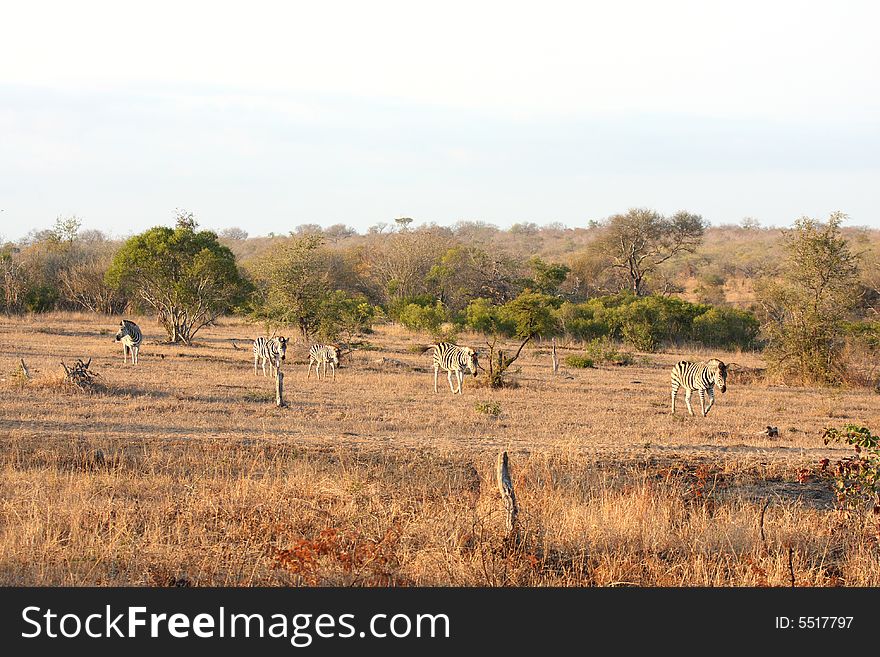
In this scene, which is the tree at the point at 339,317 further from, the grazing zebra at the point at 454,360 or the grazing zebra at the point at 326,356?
the grazing zebra at the point at 454,360

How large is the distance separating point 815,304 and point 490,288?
30698 mm

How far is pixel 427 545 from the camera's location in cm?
721

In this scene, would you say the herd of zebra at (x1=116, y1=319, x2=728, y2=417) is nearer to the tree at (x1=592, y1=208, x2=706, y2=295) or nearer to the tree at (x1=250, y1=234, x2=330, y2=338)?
the tree at (x1=250, y1=234, x2=330, y2=338)

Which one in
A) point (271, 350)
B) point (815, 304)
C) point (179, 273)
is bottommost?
point (271, 350)

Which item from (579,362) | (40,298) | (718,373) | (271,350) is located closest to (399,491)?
(718,373)

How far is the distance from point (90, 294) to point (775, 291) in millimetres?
38923

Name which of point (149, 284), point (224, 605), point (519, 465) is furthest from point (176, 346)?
point (224, 605)

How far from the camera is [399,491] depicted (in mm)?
9438

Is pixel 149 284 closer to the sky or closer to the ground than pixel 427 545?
closer to the sky

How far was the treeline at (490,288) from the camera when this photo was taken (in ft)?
91.0

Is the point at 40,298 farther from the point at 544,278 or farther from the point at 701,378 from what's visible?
the point at 701,378

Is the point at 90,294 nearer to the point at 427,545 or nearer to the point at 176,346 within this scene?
the point at 176,346

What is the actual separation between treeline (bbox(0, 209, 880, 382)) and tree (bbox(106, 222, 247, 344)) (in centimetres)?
6

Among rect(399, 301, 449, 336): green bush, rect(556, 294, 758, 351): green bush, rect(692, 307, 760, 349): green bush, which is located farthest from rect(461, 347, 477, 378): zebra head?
rect(692, 307, 760, 349): green bush
